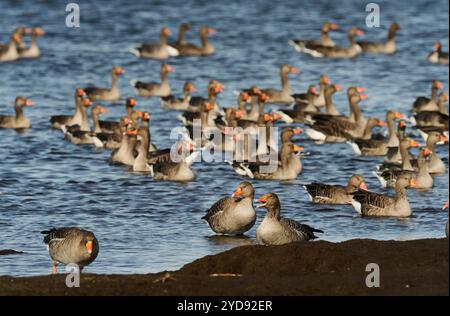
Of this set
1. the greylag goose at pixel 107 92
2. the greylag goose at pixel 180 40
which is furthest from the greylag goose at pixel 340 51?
the greylag goose at pixel 107 92

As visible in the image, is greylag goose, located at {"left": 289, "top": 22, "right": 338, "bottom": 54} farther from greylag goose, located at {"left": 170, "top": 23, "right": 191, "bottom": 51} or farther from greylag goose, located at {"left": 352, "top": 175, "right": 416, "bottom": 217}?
greylag goose, located at {"left": 352, "top": 175, "right": 416, "bottom": 217}

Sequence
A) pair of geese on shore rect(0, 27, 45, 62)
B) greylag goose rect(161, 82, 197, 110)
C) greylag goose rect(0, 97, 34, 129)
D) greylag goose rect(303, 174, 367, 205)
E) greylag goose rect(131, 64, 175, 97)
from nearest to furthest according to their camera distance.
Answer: greylag goose rect(303, 174, 367, 205) → greylag goose rect(0, 97, 34, 129) → greylag goose rect(161, 82, 197, 110) → greylag goose rect(131, 64, 175, 97) → pair of geese on shore rect(0, 27, 45, 62)

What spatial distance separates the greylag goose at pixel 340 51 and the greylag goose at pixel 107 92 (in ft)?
34.3

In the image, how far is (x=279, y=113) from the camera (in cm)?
3284

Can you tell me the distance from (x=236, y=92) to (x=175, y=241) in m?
15.9

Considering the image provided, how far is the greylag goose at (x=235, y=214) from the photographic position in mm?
19609

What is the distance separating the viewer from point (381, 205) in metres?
21.7

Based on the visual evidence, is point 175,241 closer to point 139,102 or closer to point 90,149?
point 90,149

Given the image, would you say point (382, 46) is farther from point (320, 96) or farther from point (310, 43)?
point (320, 96)

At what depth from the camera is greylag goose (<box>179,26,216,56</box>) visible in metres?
43.9

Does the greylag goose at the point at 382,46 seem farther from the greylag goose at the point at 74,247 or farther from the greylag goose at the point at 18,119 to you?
the greylag goose at the point at 74,247

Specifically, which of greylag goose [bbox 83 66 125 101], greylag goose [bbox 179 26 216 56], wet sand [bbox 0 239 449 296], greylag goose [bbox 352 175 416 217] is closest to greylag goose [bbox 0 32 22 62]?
greylag goose [bbox 179 26 216 56]

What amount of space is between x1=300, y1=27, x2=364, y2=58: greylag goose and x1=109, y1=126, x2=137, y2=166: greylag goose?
1765 centimetres

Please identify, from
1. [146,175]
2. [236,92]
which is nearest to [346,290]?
[146,175]
